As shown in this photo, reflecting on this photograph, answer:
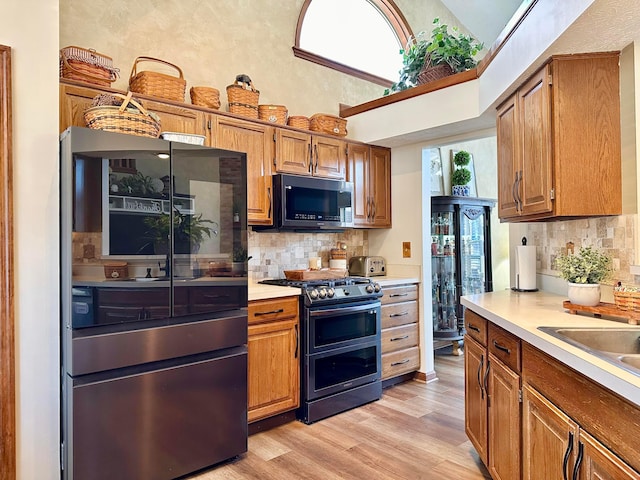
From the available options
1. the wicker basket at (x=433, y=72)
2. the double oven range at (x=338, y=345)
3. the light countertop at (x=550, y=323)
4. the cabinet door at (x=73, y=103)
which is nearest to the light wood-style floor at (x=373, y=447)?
the double oven range at (x=338, y=345)

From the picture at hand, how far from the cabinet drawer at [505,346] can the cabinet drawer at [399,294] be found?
1.55 metres

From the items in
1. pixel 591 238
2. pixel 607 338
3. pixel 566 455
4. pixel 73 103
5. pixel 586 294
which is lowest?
pixel 566 455

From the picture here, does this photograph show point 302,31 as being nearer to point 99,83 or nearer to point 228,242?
point 99,83

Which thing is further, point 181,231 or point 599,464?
point 181,231

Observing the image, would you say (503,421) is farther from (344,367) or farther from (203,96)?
(203,96)

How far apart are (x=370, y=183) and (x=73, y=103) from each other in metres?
2.42

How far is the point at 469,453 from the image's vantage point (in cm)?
Result: 256

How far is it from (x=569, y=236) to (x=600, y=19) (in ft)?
4.21

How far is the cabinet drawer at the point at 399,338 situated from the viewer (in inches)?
143

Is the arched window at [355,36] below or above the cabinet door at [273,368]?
above

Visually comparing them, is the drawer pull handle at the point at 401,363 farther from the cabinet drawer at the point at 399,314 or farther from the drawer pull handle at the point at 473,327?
the drawer pull handle at the point at 473,327

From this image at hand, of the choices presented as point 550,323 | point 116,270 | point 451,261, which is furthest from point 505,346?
point 451,261

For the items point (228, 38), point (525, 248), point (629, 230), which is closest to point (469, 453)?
point (525, 248)

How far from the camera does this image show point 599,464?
1188 millimetres
